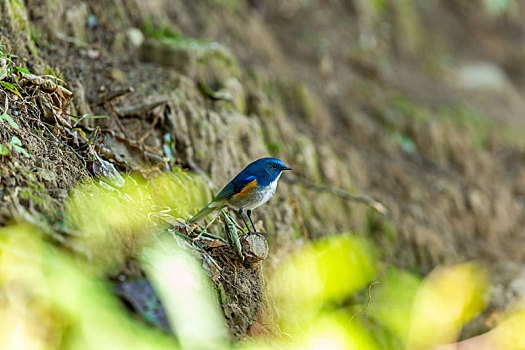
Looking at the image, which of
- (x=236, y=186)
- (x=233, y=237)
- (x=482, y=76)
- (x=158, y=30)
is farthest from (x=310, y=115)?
(x=482, y=76)

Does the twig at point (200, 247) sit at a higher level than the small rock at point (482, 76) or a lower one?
higher

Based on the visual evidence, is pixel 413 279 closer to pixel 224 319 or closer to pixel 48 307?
pixel 224 319

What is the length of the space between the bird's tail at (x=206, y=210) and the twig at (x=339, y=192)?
2737 mm

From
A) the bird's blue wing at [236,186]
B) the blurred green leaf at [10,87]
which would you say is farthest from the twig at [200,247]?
the blurred green leaf at [10,87]

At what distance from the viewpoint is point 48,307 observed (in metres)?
2.57

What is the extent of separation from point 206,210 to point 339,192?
372 centimetres

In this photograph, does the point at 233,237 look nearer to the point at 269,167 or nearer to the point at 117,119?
the point at 269,167

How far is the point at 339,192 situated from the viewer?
781 cm

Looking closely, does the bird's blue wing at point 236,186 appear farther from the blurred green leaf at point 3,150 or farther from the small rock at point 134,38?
the small rock at point 134,38

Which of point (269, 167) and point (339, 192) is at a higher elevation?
point (269, 167)

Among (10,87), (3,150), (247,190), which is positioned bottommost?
(247,190)

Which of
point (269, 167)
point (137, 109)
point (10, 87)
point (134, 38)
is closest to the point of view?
point (10, 87)

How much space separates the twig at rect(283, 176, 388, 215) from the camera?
24.3ft

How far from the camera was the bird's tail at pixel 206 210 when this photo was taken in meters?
4.48
